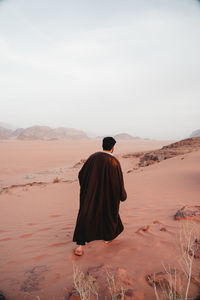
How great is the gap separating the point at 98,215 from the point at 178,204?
2.98 metres

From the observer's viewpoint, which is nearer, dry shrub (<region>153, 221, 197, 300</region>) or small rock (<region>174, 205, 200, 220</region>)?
dry shrub (<region>153, 221, 197, 300</region>)

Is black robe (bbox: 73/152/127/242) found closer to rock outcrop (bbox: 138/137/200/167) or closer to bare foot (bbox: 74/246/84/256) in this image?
bare foot (bbox: 74/246/84/256)

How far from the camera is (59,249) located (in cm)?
309

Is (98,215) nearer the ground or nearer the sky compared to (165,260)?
nearer the sky

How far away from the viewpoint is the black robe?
286 centimetres

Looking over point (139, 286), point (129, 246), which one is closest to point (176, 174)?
point (129, 246)

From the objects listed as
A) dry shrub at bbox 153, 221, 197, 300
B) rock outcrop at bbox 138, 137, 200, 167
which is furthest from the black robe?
rock outcrop at bbox 138, 137, 200, 167

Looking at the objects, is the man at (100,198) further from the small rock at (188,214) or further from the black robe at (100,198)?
the small rock at (188,214)

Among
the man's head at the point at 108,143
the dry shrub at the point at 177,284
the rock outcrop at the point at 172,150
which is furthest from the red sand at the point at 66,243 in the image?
the rock outcrop at the point at 172,150

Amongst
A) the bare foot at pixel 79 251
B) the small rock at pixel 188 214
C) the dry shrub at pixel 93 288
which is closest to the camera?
the dry shrub at pixel 93 288

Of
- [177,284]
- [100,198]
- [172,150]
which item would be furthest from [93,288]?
[172,150]

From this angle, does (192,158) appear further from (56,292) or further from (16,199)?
(56,292)

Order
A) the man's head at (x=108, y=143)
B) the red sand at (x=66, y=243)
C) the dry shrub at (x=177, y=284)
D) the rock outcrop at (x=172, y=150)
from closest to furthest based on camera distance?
1. the dry shrub at (x=177, y=284)
2. the red sand at (x=66, y=243)
3. the man's head at (x=108, y=143)
4. the rock outcrop at (x=172, y=150)

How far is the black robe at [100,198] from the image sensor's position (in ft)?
9.39
